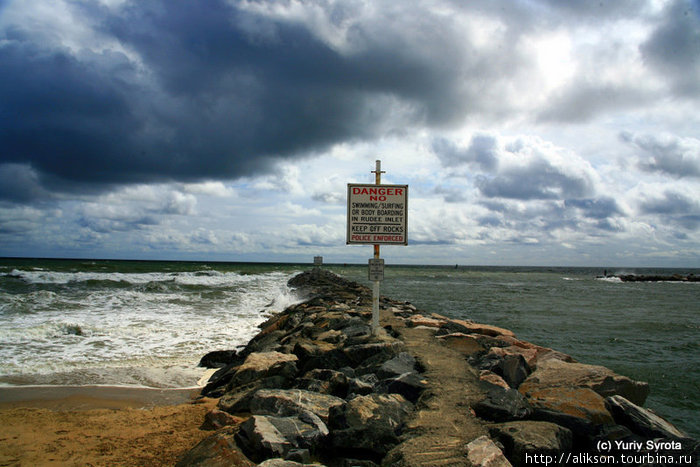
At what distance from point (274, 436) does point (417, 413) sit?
4.95ft

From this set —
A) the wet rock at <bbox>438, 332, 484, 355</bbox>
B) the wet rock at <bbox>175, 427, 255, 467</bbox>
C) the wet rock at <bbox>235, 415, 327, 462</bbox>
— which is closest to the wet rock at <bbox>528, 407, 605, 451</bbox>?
the wet rock at <bbox>235, 415, 327, 462</bbox>

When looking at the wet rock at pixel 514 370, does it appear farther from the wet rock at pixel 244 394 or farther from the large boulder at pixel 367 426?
the wet rock at pixel 244 394

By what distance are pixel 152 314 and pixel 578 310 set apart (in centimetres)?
1609

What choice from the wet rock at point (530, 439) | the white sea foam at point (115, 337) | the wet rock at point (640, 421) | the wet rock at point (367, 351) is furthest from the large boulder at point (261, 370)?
the wet rock at point (640, 421)

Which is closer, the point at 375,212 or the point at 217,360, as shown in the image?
the point at 375,212

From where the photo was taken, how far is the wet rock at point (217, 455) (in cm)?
303

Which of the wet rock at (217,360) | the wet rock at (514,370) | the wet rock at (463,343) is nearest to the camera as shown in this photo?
the wet rock at (514,370)

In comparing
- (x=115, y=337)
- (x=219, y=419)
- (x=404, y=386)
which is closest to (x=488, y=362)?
(x=404, y=386)

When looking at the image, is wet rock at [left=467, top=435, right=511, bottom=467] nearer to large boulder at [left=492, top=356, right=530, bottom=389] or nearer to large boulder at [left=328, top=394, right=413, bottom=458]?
large boulder at [left=328, top=394, right=413, bottom=458]

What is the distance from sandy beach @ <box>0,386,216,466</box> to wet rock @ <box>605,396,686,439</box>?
3986 mm

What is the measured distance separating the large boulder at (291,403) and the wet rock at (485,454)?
127 centimetres

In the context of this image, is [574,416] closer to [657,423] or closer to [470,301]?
[657,423]

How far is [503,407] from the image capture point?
3914 millimetres

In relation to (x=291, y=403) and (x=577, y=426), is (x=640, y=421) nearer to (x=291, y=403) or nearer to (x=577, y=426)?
(x=577, y=426)
